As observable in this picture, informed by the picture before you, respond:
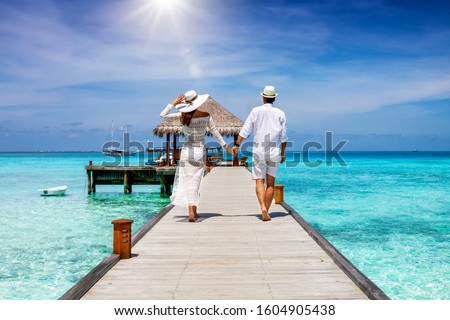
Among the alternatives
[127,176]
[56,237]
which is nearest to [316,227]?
[56,237]

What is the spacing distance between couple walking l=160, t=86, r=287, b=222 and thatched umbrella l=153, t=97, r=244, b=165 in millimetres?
15715

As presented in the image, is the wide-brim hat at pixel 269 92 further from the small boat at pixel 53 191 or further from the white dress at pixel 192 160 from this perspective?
the small boat at pixel 53 191

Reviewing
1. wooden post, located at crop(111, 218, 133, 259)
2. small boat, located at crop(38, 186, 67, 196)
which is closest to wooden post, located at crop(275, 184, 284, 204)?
wooden post, located at crop(111, 218, 133, 259)

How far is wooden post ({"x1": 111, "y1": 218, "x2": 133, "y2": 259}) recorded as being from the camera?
4.57 metres

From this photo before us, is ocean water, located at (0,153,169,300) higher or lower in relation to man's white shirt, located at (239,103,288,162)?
lower

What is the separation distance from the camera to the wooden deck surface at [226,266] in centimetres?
363

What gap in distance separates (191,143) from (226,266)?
98.7 inches

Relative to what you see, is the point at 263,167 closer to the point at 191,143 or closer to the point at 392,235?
the point at 191,143

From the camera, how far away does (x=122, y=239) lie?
4.60 metres

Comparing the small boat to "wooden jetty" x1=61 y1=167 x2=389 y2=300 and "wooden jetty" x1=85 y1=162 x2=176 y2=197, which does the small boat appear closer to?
"wooden jetty" x1=85 y1=162 x2=176 y2=197

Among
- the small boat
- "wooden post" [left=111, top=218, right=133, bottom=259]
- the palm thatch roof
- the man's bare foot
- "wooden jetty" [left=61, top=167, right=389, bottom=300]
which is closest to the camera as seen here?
"wooden jetty" [left=61, top=167, right=389, bottom=300]
